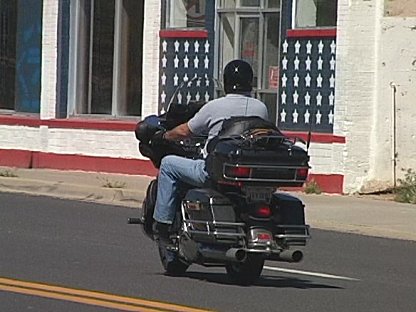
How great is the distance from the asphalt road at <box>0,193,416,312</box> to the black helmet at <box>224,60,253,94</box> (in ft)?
5.56

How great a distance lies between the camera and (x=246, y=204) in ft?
34.2

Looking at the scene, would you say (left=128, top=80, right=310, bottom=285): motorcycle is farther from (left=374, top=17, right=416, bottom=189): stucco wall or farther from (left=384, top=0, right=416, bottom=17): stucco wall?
(left=384, top=0, right=416, bottom=17): stucco wall

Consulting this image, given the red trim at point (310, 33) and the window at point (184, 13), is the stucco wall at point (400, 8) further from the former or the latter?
the window at point (184, 13)

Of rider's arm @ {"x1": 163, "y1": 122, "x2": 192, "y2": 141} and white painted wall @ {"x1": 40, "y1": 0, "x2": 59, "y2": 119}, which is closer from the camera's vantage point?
rider's arm @ {"x1": 163, "y1": 122, "x2": 192, "y2": 141}

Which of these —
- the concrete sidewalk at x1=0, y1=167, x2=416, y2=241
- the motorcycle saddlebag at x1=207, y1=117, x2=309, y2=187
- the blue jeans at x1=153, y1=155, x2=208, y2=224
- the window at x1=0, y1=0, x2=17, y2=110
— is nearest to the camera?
the motorcycle saddlebag at x1=207, y1=117, x2=309, y2=187

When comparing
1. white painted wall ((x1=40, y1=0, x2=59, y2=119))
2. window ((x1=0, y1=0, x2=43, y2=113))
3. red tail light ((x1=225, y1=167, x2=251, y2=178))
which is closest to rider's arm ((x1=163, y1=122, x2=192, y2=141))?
red tail light ((x1=225, y1=167, x2=251, y2=178))

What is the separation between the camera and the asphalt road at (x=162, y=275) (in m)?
10.0

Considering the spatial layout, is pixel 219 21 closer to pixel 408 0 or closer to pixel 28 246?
pixel 408 0

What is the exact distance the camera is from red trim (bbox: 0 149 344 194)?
22344mm

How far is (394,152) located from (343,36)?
2.00 metres

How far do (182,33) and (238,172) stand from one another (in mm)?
12233

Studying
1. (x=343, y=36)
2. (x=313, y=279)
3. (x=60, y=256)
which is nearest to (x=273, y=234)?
(x=313, y=279)

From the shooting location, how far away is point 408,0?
779 inches

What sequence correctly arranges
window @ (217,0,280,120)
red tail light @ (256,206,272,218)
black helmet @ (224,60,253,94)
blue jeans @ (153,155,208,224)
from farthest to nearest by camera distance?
window @ (217,0,280,120)
black helmet @ (224,60,253,94)
blue jeans @ (153,155,208,224)
red tail light @ (256,206,272,218)
